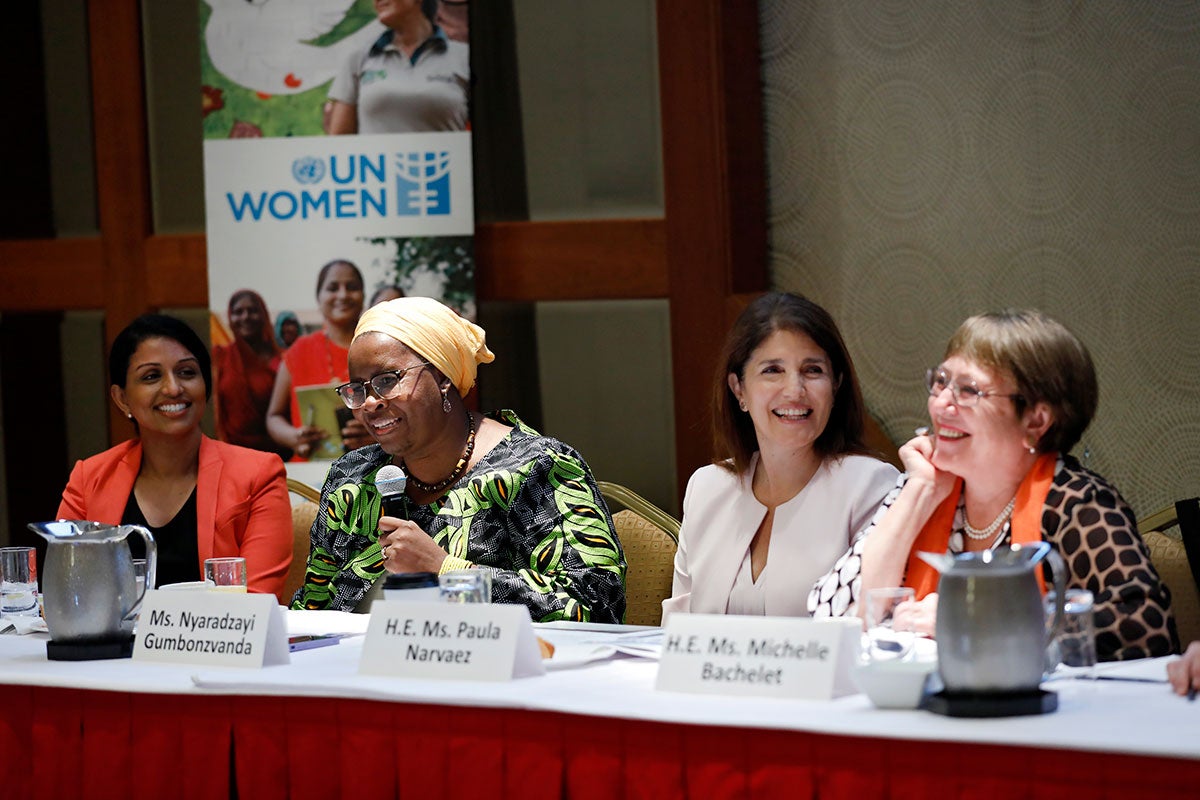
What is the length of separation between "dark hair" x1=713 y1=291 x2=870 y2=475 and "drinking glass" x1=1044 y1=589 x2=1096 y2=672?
950 mm

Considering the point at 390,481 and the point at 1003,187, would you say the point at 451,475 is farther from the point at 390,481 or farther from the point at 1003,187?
the point at 1003,187

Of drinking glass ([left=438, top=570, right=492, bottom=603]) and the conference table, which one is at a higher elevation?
drinking glass ([left=438, top=570, right=492, bottom=603])

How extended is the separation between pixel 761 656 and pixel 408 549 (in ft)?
3.26

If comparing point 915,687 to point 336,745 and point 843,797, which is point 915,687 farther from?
point 336,745

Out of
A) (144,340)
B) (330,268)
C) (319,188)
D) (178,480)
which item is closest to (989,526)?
(178,480)

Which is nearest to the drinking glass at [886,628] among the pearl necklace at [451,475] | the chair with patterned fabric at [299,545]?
the pearl necklace at [451,475]

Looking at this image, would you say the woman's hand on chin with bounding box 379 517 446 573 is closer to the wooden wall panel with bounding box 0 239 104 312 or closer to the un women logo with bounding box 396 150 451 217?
the un women logo with bounding box 396 150 451 217

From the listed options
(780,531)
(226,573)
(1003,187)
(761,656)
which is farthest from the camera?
(1003,187)

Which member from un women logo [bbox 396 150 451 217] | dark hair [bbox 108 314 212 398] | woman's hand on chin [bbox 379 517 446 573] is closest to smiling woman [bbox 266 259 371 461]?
un women logo [bbox 396 150 451 217]

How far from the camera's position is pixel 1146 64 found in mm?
4199

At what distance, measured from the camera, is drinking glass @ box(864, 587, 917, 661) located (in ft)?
5.81

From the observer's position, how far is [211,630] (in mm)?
2275

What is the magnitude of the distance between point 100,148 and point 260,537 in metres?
2.33

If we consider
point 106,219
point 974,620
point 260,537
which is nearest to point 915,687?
point 974,620
